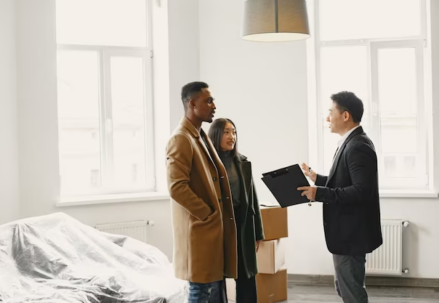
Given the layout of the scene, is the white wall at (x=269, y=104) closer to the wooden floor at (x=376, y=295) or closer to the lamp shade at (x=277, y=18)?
the wooden floor at (x=376, y=295)

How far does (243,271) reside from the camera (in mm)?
3402

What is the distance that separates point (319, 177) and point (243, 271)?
784mm

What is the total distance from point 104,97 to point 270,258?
216cm

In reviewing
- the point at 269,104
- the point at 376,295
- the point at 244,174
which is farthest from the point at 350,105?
the point at 376,295

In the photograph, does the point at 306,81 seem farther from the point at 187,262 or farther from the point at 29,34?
the point at 187,262

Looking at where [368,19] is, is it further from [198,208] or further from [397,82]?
[198,208]

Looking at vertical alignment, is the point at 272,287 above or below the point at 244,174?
below

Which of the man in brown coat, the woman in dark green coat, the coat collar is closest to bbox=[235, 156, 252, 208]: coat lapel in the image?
the woman in dark green coat

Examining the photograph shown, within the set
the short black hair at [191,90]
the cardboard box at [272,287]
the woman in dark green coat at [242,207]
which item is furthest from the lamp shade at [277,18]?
the cardboard box at [272,287]

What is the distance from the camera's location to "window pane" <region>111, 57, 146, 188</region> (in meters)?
5.63

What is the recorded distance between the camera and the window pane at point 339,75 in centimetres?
557

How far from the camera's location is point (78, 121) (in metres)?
5.49

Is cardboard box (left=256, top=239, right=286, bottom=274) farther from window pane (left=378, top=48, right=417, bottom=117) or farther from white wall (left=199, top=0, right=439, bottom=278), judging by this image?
window pane (left=378, top=48, right=417, bottom=117)

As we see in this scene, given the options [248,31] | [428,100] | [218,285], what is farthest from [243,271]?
[428,100]
